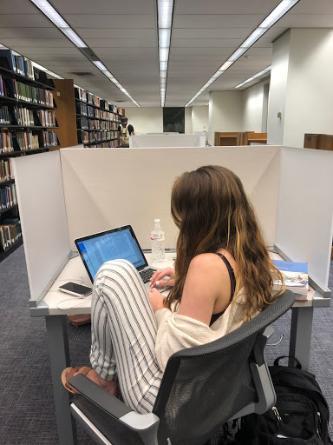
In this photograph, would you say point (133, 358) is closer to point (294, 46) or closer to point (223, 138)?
point (223, 138)

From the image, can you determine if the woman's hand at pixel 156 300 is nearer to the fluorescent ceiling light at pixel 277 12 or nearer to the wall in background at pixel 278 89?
the fluorescent ceiling light at pixel 277 12

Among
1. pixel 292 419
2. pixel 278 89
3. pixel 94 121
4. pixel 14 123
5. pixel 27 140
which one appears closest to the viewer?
pixel 292 419

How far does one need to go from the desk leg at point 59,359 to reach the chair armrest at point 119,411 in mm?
380

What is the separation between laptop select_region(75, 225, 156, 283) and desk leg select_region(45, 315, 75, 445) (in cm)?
21

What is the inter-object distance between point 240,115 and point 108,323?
37.9 ft

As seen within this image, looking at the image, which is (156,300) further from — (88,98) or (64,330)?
(88,98)

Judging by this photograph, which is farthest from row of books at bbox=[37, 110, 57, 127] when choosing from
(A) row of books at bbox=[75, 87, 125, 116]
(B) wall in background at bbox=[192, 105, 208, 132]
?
(B) wall in background at bbox=[192, 105, 208, 132]

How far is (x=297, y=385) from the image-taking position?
1229mm

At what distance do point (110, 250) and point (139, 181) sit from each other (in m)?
0.43

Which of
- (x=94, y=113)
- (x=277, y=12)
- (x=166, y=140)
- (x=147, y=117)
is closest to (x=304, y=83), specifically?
(x=277, y=12)

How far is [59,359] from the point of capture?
1258 mm

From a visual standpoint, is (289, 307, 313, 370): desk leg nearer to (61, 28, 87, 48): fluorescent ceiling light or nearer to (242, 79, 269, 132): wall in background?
(61, 28, 87, 48): fluorescent ceiling light

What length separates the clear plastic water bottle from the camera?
66.4 inches

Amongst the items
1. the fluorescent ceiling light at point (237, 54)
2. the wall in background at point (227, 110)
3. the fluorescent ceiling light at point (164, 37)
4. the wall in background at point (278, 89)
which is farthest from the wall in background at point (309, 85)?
the wall in background at point (227, 110)
